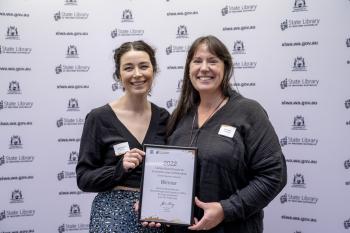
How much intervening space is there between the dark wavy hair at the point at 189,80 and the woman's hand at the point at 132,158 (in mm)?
270

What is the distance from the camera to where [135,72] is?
6.14 ft

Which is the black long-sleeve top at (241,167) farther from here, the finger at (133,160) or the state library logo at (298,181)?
the state library logo at (298,181)

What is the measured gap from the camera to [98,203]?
178cm

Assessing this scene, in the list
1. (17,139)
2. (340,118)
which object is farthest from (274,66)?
(17,139)

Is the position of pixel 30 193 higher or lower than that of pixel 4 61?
lower

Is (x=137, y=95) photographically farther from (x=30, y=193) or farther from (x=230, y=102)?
(x=30, y=193)

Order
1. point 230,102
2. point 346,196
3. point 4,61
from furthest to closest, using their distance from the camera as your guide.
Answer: point 4,61 → point 346,196 → point 230,102

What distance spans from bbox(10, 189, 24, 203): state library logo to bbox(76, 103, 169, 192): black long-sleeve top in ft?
5.44

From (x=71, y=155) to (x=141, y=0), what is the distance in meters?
1.47

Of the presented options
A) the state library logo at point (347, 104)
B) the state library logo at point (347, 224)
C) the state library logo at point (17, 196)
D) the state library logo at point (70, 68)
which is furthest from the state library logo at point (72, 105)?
the state library logo at point (347, 224)

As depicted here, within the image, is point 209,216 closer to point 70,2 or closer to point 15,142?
point 15,142

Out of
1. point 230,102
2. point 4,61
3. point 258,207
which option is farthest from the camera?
point 4,61

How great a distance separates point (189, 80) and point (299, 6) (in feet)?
4.94

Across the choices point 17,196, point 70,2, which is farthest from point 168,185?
point 70,2
